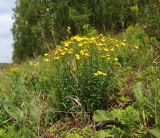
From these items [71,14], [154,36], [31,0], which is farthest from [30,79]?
[31,0]

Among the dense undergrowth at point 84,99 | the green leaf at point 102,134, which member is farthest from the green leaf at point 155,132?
the green leaf at point 102,134

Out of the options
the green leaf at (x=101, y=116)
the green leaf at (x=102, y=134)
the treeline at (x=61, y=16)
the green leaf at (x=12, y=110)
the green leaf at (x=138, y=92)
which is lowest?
the treeline at (x=61, y=16)

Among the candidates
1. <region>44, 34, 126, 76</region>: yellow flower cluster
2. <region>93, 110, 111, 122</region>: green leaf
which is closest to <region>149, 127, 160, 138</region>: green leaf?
<region>93, 110, 111, 122</region>: green leaf

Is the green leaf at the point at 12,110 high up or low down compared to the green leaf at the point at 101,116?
up

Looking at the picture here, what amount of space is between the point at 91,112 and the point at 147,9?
65.2 inches

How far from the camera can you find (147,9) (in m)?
6.42

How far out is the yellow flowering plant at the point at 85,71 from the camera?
5.58 m

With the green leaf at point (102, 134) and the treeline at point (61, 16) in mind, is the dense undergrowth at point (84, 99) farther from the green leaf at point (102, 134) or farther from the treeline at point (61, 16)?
the treeline at point (61, 16)

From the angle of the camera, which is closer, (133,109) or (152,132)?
(152,132)

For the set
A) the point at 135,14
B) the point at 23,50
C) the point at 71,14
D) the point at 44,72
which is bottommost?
the point at 23,50

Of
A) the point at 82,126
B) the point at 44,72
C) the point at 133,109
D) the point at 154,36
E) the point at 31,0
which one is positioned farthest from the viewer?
the point at 31,0

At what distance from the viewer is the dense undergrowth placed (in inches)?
197

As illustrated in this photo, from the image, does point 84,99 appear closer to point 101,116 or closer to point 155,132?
point 101,116

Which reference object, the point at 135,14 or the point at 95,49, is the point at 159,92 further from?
the point at 135,14
